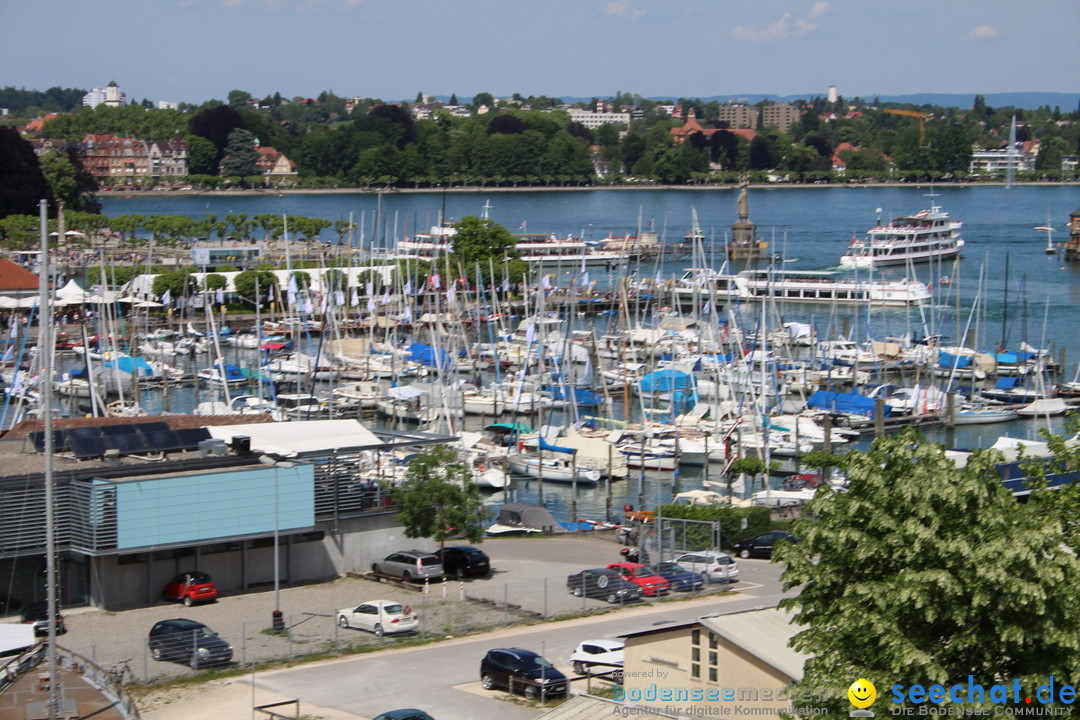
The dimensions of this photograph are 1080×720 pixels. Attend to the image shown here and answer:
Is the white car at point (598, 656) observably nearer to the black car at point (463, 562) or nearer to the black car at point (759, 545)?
the black car at point (463, 562)

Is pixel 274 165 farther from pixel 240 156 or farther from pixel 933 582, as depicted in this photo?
pixel 933 582

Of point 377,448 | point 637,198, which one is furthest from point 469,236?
point 637,198

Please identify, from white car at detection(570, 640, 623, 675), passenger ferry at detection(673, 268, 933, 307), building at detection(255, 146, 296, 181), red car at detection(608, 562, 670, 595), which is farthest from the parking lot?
building at detection(255, 146, 296, 181)

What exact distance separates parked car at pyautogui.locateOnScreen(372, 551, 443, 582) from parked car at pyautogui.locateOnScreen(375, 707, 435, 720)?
5.71 meters

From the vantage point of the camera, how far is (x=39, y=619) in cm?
1529

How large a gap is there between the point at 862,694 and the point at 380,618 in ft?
27.2

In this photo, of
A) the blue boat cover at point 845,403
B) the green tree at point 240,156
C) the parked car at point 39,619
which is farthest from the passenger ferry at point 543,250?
the green tree at point 240,156

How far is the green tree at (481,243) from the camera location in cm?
6291

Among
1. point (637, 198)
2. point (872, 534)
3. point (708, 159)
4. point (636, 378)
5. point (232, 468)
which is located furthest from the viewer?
point (708, 159)

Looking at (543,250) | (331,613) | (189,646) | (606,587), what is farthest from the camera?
(543,250)

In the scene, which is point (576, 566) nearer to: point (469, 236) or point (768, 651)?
point (768, 651)

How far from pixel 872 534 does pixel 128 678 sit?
27.3 ft

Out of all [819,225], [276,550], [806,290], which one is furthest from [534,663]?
[819,225]

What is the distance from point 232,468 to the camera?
17.3 m
